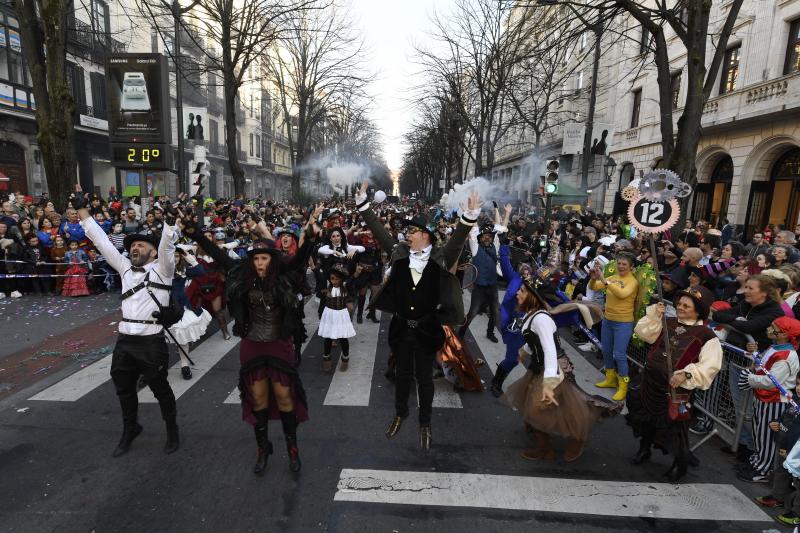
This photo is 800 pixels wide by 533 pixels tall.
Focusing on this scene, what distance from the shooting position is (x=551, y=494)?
3.54 m

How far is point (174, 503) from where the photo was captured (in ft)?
10.9

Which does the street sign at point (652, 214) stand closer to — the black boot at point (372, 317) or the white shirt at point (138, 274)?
the white shirt at point (138, 274)

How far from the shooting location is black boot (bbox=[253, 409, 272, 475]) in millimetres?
3672

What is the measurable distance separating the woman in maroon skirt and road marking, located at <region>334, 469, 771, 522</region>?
2.43 feet

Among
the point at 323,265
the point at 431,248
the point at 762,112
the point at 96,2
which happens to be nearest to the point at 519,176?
the point at 762,112

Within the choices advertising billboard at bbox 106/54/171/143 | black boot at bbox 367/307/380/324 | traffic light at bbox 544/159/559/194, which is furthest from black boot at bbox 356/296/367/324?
advertising billboard at bbox 106/54/171/143

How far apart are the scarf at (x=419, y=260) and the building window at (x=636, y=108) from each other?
81.6ft

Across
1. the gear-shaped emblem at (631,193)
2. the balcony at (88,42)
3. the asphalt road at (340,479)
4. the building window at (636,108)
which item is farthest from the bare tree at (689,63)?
the balcony at (88,42)

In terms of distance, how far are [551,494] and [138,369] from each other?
3.62m

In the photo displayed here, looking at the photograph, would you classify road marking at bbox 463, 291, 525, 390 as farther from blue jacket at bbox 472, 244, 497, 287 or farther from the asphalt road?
the asphalt road

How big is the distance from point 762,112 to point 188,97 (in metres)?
36.4

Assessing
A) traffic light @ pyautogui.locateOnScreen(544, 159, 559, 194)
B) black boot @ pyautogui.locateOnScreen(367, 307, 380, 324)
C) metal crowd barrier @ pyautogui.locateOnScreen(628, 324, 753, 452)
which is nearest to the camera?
metal crowd barrier @ pyautogui.locateOnScreen(628, 324, 753, 452)

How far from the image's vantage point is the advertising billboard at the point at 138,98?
12.3 metres

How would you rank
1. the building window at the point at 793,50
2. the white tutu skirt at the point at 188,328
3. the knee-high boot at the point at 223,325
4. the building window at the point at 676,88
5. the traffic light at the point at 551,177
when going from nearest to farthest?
1. the white tutu skirt at the point at 188,328
2. the knee-high boot at the point at 223,325
3. the traffic light at the point at 551,177
4. the building window at the point at 793,50
5. the building window at the point at 676,88
